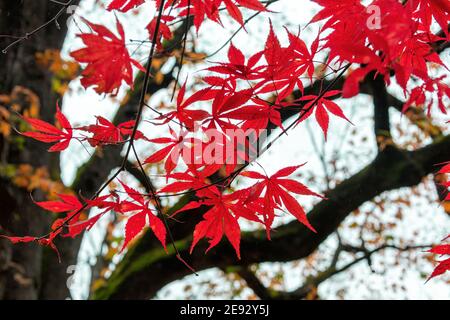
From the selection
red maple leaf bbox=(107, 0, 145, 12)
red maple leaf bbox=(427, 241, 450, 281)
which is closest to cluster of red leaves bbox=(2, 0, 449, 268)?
red maple leaf bbox=(107, 0, 145, 12)

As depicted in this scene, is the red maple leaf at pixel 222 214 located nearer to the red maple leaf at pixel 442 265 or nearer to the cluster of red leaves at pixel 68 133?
the cluster of red leaves at pixel 68 133

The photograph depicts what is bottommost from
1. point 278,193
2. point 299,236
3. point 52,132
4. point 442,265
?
point 442,265

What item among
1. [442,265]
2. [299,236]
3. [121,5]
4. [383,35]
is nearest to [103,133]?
[121,5]

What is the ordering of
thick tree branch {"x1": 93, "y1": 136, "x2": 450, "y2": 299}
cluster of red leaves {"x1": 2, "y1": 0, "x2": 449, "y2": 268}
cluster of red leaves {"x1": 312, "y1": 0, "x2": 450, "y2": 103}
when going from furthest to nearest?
thick tree branch {"x1": 93, "y1": 136, "x2": 450, "y2": 299}, cluster of red leaves {"x1": 2, "y1": 0, "x2": 449, "y2": 268}, cluster of red leaves {"x1": 312, "y1": 0, "x2": 450, "y2": 103}

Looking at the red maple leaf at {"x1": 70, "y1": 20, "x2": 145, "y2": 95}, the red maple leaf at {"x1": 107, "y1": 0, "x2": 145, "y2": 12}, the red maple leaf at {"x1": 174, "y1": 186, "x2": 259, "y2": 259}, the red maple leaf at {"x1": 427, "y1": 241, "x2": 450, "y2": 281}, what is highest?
the red maple leaf at {"x1": 107, "y1": 0, "x2": 145, "y2": 12}

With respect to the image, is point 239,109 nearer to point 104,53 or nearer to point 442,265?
point 104,53

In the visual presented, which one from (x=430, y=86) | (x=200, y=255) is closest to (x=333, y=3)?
(x=430, y=86)

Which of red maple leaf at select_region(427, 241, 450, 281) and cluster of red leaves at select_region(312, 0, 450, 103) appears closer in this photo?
cluster of red leaves at select_region(312, 0, 450, 103)

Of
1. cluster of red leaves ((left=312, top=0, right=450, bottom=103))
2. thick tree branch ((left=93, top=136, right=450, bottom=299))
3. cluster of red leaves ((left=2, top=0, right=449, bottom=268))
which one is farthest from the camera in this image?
thick tree branch ((left=93, top=136, right=450, bottom=299))

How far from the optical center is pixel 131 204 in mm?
720

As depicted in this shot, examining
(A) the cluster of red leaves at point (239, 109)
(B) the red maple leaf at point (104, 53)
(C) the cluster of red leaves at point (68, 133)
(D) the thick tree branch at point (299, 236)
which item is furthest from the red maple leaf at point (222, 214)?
(D) the thick tree branch at point (299, 236)

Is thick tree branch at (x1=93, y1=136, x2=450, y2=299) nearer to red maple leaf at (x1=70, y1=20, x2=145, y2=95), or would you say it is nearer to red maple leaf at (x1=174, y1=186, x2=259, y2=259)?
red maple leaf at (x1=174, y1=186, x2=259, y2=259)
